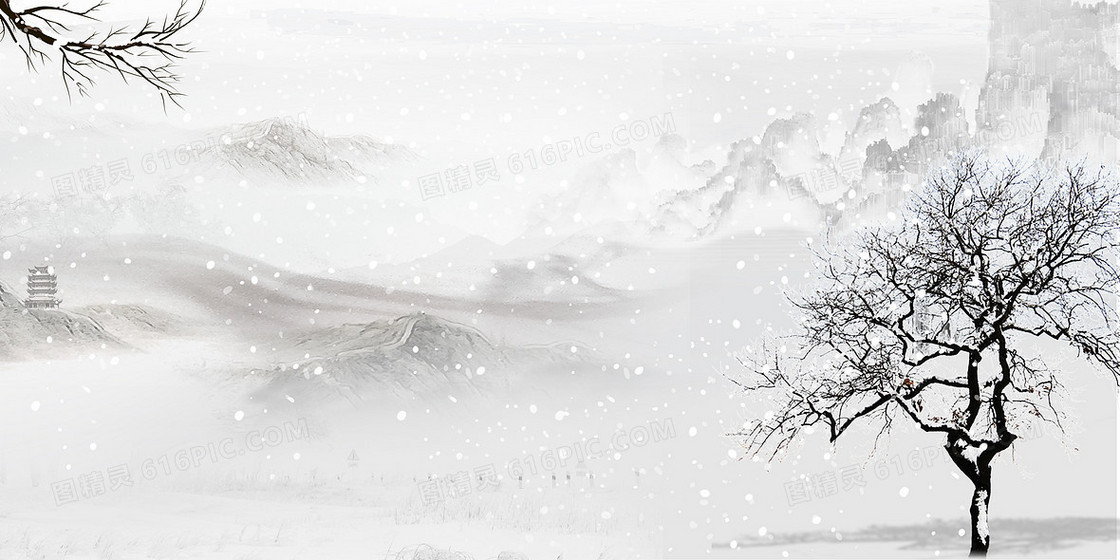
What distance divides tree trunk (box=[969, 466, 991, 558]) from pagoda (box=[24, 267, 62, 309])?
904 centimetres

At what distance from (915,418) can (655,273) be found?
3.62 metres

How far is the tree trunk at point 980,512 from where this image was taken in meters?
7.22

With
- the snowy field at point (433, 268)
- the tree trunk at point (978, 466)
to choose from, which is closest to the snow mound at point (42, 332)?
the snowy field at point (433, 268)

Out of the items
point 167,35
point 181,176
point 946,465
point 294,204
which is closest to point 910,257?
point 946,465

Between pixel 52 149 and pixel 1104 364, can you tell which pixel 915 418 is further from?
pixel 52 149

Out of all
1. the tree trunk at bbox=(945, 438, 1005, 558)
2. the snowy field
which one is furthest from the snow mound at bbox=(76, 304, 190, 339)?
the tree trunk at bbox=(945, 438, 1005, 558)

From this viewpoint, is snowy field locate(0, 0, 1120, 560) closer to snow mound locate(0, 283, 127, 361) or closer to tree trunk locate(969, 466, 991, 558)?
snow mound locate(0, 283, 127, 361)

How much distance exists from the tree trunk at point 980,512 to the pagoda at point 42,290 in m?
9.04

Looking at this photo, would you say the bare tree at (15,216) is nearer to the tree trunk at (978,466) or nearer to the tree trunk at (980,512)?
the tree trunk at (978,466)

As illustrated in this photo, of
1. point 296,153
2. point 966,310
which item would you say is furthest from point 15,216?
point 966,310

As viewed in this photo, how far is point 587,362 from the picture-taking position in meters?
10.0

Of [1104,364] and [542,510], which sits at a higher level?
[1104,364]

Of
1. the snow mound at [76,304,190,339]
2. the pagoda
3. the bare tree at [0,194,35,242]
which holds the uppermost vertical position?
the bare tree at [0,194,35,242]

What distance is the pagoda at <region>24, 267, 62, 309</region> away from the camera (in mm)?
10016
